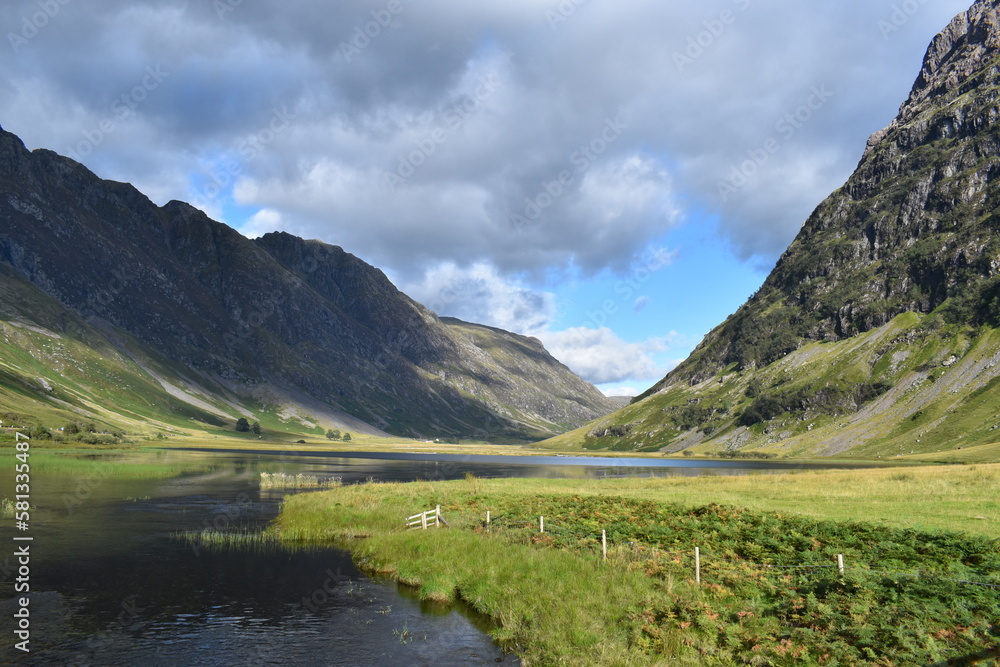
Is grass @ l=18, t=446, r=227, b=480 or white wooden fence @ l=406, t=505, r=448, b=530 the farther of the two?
grass @ l=18, t=446, r=227, b=480

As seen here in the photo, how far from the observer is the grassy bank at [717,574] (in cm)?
2047

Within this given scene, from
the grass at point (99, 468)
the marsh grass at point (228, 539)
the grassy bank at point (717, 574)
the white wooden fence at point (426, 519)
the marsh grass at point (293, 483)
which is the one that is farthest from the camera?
the grass at point (99, 468)

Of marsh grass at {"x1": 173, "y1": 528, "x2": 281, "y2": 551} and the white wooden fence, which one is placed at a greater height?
the white wooden fence

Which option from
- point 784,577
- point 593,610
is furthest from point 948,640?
point 593,610

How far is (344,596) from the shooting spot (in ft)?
110

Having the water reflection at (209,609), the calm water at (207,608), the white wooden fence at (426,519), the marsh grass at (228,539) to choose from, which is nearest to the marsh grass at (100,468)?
the water reflection at (209,609)

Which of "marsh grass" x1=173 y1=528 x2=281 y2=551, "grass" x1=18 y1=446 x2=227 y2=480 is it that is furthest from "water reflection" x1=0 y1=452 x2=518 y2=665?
"grass" x1=18 y1=446 x2=227 y2=480

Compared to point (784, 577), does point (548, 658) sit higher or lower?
lower

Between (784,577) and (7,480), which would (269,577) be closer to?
(784,577)

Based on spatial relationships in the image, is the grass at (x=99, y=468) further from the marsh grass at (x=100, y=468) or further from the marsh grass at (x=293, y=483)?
the marsh grass at (x=293, y=483)

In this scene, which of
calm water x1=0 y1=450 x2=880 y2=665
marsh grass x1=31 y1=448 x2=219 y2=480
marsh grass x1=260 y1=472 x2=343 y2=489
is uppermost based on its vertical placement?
marsh grass x1=31 y1=448 x2=219 y2=480

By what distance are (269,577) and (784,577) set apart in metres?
28.7

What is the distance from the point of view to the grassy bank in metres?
20.5

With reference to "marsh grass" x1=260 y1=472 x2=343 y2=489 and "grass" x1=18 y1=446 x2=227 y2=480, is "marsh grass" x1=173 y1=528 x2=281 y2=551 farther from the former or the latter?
"grass" x1=18 y1=446 x2=227 y2=480
